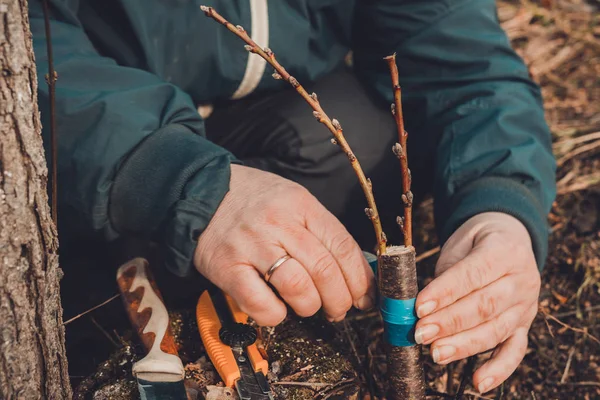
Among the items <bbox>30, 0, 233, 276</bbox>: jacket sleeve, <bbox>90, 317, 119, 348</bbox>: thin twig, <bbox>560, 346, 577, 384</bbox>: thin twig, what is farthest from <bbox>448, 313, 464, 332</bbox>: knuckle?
<bbox>90, 317, 119, 348</bbox>: thin twig

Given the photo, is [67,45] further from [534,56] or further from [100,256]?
[534,56]

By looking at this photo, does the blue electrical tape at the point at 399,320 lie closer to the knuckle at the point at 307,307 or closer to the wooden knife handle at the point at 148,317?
the knuckle at the point at 307,307

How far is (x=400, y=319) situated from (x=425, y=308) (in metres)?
0.07

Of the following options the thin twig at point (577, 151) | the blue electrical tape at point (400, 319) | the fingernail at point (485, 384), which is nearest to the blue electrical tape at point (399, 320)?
the blue electrical tape at point (400, 319)

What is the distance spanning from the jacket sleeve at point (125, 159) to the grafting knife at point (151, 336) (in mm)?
113

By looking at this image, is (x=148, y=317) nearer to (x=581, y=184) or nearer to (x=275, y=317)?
(x=275, y=317)

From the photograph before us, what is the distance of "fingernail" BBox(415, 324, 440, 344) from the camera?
149 centimetres

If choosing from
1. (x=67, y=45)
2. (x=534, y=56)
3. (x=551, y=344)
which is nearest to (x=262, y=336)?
(x=67, y=45)

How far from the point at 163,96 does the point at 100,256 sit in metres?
0.84

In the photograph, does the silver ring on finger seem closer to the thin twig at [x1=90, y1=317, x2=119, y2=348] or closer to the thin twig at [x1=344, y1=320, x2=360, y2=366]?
the thin twig at [x1=344, y1=320, x2=360, y2=366]

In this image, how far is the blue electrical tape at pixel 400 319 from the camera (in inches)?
59.2

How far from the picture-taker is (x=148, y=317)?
1.67 m

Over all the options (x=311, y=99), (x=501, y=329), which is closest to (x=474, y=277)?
(x=501, y=329)

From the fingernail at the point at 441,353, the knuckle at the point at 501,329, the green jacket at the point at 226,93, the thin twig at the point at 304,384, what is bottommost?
the thin twig at the point at 304,384
